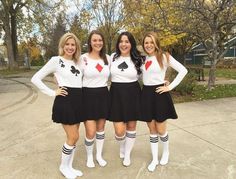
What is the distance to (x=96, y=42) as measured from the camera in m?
3.96

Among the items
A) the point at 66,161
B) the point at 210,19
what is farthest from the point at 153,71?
the point at 210,19

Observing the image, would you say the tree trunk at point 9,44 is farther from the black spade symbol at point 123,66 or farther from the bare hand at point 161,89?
the bare hand at point 161,89

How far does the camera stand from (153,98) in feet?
13.4

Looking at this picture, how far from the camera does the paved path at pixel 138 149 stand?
13.3ft

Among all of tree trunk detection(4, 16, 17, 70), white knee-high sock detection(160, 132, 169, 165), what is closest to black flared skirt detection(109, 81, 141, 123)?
white knee-high sock detection(160, 132, 169, 165)

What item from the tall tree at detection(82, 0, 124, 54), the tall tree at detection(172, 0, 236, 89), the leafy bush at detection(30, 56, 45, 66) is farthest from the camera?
the leafy bush at detection(30, 56, 45, 66)

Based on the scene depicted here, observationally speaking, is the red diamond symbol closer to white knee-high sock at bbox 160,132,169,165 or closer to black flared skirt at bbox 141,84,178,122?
black flared skirt at bbox 141,84,178,122

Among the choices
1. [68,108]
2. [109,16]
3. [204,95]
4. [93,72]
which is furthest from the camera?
[109,16]

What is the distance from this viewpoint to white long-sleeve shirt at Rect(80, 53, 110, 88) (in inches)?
153

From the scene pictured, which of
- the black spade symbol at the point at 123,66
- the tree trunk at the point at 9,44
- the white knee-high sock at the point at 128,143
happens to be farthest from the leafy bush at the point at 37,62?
the black spade symbol at the point at 123,66

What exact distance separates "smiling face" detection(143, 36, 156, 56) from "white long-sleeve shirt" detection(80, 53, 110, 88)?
2.03 ft

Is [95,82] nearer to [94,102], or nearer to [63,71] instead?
[94,102]

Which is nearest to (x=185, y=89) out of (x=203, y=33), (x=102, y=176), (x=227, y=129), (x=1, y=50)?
(x=203, y=33)

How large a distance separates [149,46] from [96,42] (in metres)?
0.73
